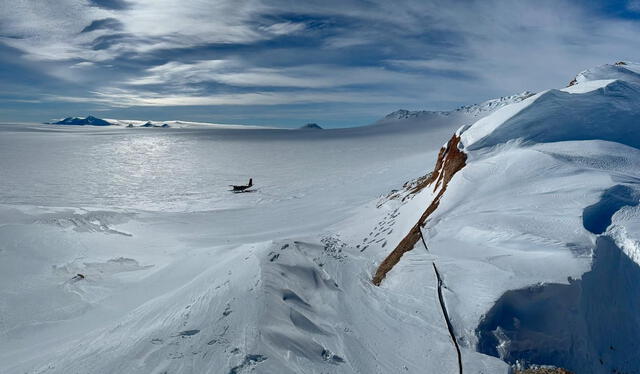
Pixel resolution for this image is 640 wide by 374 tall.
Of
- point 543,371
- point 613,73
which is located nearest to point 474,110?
point 613,73

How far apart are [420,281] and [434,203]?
2.37m

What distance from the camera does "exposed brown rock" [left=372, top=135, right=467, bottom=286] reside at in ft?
19.0

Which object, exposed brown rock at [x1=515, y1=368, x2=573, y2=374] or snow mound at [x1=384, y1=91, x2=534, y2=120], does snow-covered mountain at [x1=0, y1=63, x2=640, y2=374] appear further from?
snow mound at [x1=384, y1=91, x2=534, y2=120]

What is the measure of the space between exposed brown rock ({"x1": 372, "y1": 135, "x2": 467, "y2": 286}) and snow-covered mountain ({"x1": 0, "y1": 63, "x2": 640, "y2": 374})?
0.18 ft

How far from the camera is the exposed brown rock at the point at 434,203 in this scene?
5.80 meters

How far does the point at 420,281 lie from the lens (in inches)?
192

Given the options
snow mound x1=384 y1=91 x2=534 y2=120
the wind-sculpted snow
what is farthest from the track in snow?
snow mound x1=384 y1=91 x2=534 y2=120

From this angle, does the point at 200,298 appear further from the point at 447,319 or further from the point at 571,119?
the point at 571,119

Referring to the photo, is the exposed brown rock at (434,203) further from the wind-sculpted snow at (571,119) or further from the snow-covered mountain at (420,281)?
the wind-sculpted snow at (571,119)

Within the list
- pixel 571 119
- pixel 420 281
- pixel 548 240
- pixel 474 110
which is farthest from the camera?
pixel 474 110

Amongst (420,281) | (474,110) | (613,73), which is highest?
(474,110)

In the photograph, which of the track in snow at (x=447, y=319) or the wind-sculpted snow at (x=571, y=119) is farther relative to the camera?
the wind-sculpted snow at (x=571, y=119)

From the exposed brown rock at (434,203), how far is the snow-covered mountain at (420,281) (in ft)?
0.18

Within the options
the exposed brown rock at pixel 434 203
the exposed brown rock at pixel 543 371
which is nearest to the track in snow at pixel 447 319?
the exposed brown rock at pixel 543 371
